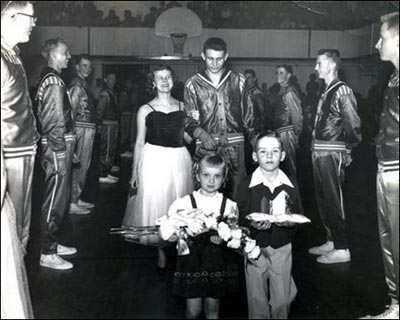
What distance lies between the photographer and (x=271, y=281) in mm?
4043

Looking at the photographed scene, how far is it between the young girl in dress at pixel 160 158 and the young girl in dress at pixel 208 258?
3.97 feet

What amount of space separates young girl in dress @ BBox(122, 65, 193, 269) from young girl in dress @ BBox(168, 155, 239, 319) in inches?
47.6

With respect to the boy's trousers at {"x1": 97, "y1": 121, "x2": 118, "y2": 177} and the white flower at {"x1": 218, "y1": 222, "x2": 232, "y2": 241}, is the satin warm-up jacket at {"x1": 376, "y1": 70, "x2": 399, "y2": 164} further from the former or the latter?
the boy's trousers at {"x1": 97, "y1": 121, "x2": 118, "y2": 177}

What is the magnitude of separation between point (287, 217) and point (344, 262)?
6.29 ft

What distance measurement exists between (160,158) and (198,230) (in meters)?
1.50

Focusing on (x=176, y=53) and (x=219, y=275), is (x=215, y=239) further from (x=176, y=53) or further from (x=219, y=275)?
(x=176, y=53)

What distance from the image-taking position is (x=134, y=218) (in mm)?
5398

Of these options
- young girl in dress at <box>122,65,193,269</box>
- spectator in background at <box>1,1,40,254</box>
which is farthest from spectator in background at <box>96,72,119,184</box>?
spectator in background at <box>1,1,40,254</box>

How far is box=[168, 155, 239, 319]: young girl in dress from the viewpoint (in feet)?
13.0

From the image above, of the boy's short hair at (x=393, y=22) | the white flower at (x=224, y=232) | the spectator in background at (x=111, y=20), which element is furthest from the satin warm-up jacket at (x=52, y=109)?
the spectator in background at (x=111, y=20)

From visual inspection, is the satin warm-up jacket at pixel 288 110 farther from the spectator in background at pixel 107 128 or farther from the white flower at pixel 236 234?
the white flower at pixel 236 234

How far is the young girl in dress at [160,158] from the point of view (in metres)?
5.21

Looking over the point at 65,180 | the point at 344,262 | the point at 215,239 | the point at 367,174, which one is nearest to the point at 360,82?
the point at 367,174

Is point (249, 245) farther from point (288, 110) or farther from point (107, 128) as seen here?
point (107, 128)
